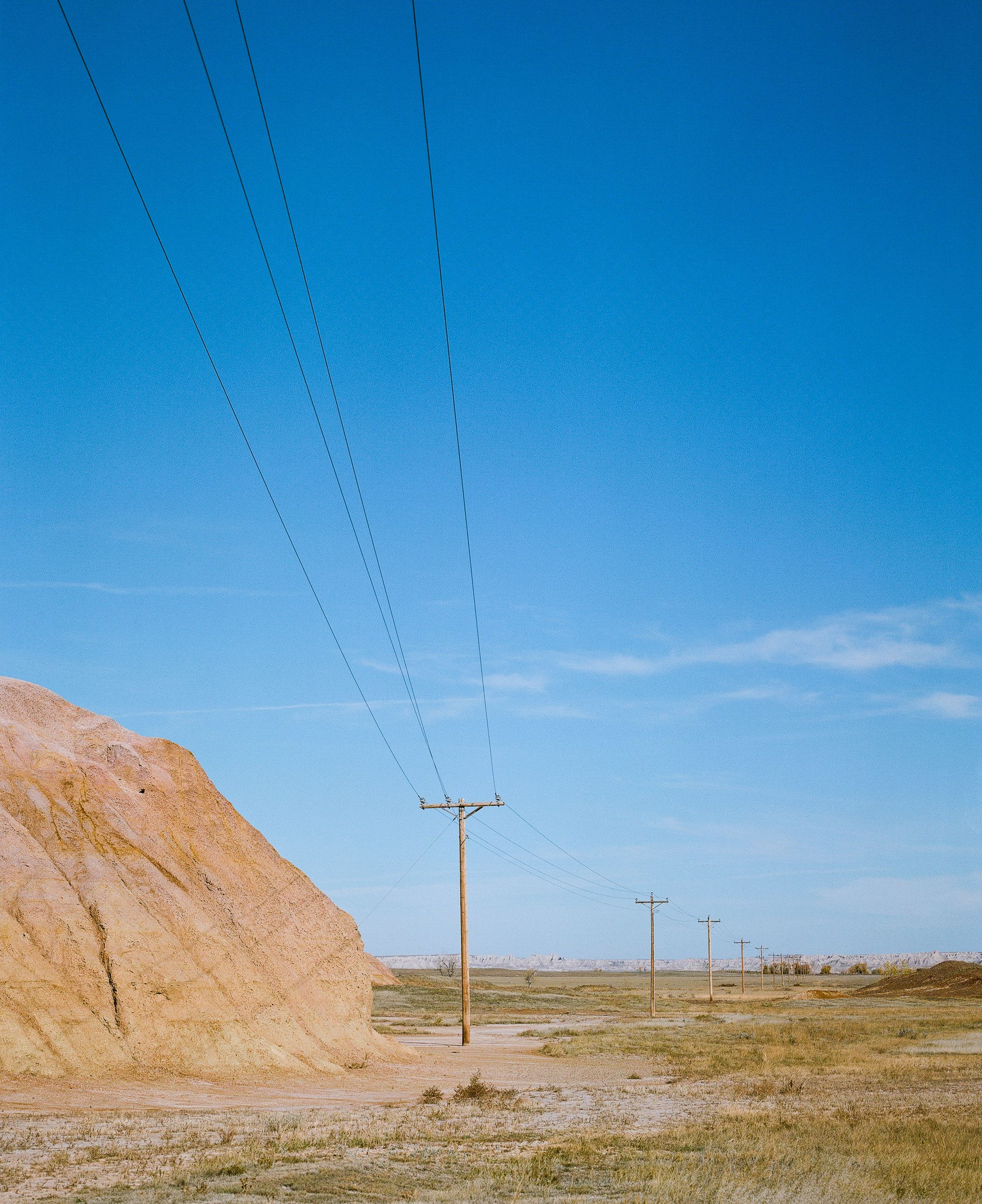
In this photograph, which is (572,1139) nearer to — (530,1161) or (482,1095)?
(530,1161)

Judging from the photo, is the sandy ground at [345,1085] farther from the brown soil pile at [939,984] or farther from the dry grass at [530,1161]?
the brown soil pile at [939,984]

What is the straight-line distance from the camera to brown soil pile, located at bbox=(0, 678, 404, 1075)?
26.9m

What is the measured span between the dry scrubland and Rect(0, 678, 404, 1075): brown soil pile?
354 centimetres

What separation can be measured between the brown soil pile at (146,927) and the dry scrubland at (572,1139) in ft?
11.6

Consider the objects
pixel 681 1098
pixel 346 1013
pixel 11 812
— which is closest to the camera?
pixel 681 1098

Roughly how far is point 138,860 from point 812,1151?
2163cm

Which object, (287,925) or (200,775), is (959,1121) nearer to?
(287,925)

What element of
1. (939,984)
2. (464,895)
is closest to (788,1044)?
(464,895)

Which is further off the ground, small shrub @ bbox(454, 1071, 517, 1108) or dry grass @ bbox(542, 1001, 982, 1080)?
small shrub @ bbox(454, 1071, 517, 1108)

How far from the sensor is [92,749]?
36031 millimetres

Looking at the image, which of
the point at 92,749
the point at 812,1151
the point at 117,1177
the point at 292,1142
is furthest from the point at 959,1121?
the point at 92,749

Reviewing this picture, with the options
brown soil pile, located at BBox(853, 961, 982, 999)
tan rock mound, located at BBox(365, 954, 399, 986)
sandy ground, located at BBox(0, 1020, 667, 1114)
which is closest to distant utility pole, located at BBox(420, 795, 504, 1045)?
sandy ground, located at BBox(0, 1020, 667, 1114)

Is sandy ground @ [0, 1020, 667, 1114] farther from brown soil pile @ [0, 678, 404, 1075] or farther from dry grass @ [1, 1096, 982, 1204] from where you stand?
dry grass @ [1, 1096, 982, 1204]

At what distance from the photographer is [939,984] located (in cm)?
12862
